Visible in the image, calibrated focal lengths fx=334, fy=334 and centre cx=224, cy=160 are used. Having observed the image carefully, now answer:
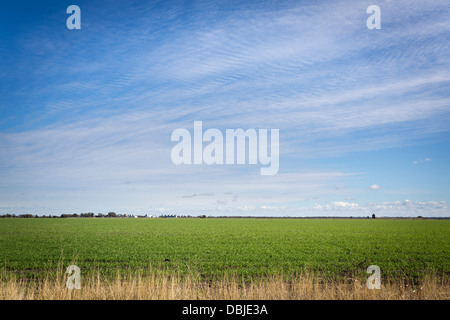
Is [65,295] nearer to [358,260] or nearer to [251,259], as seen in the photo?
[251,259]

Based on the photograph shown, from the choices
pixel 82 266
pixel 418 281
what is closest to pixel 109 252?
pixel 82 266

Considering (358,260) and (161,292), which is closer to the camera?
(161,292)
